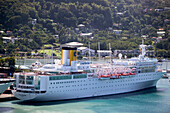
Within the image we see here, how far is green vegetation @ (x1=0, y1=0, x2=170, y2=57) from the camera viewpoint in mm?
117125

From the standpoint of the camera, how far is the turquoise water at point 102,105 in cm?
3969

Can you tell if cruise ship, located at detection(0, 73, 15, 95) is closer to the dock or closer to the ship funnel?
the dock

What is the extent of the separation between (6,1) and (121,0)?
183 ft

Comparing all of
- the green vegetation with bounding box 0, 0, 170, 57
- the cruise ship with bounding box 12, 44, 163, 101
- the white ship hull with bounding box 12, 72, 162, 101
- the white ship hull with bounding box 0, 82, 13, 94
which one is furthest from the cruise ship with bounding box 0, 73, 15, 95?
the green vegetation with bounding box 0, 0, 170, 57

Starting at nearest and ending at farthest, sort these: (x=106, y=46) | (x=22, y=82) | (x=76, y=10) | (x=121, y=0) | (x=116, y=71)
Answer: (x=22, y=82) < (x=116, y=71) < (x=106, y=46) < (x=76, y=10) < (x=121, y=0)

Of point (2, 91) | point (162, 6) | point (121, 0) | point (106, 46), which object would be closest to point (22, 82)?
point (2, 91)

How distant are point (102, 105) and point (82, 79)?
12.8 ft

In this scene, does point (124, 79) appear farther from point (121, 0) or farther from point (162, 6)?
point (121, 0)

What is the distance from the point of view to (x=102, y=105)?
139 feet

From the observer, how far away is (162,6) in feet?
497

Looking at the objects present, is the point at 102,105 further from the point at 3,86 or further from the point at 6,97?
the point at 3,86

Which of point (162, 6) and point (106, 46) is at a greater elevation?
point (162, 6)

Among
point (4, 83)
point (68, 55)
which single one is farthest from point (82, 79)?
point (4, 83)

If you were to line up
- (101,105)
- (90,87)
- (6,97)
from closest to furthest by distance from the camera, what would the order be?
(101,105)
(6,97)
(90,87)
